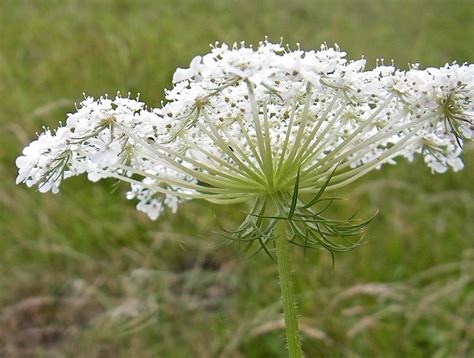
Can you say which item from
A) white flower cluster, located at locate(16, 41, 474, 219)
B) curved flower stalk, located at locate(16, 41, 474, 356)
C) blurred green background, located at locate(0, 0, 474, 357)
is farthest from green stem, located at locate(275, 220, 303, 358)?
blurred green background, located at locate(0, 0, 474, 357)

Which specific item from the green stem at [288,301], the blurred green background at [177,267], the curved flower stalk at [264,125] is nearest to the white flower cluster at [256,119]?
the curved flower stalk at [264,125]

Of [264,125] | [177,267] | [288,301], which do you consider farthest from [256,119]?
[177,267]

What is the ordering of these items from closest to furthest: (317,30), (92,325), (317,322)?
(317,322) < (92,325) < (317,30)

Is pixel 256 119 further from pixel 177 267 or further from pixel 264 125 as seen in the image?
pixel 177 267

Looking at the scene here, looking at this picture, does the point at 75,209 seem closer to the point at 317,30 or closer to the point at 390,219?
the point at 390,219

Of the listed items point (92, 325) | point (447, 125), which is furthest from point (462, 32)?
point (447, 125)

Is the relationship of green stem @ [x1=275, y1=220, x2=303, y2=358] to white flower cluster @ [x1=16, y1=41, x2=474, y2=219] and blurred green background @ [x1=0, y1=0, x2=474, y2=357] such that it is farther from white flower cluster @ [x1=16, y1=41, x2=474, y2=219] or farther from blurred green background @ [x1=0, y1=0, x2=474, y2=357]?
blurred green background @ [x1=0, y1=0, x2=474, y2=357]

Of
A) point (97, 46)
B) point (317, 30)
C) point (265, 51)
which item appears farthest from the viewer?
point (317, 30)
